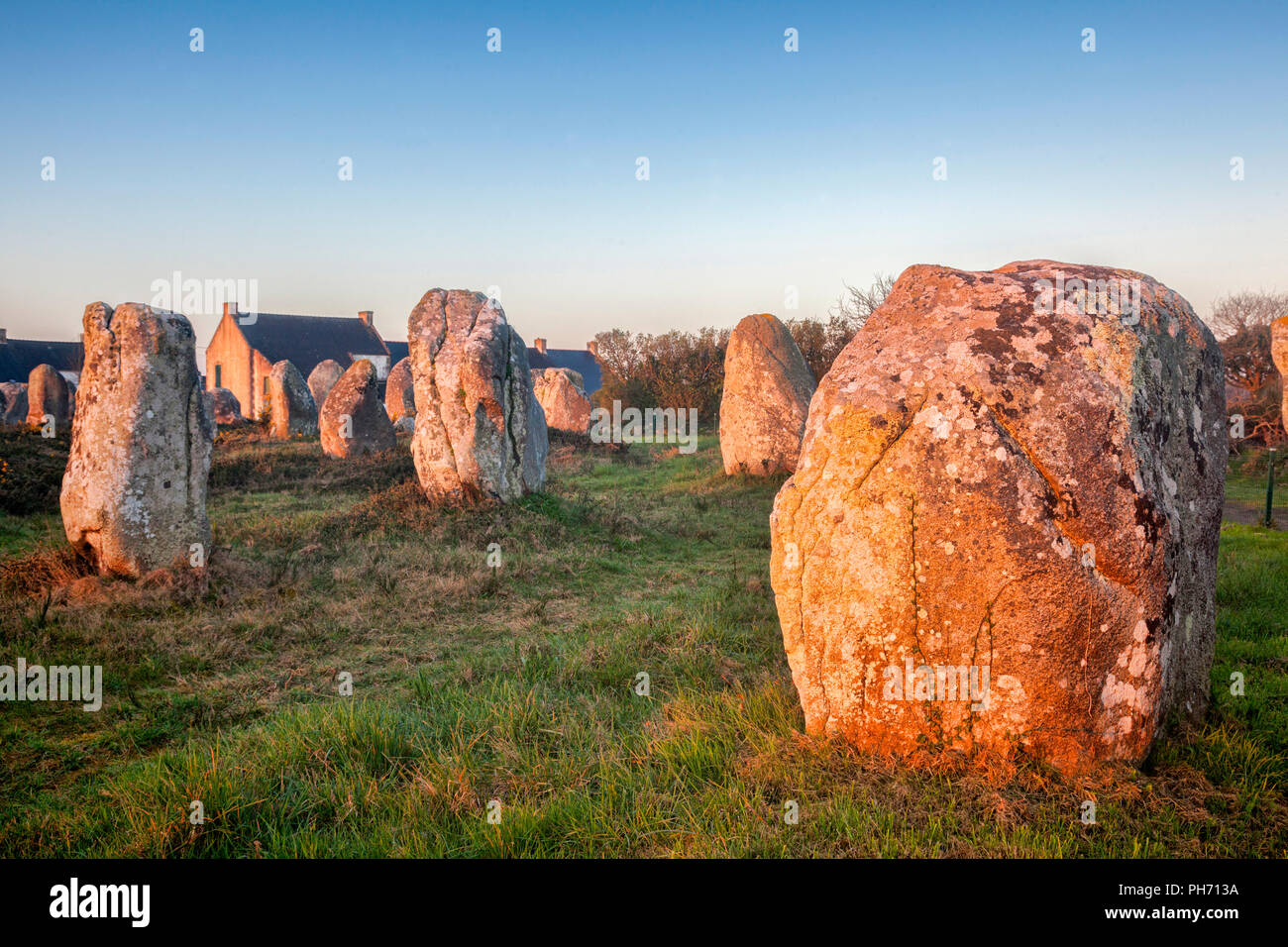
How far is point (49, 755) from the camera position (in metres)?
4.16

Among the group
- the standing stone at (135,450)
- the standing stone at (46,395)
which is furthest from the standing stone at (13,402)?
the standing stone at (135,450)

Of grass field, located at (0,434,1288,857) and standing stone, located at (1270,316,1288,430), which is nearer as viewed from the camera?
grass field, located at (0,434,1288,857)

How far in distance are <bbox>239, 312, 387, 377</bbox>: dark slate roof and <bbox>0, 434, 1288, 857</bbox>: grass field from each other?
39537 mm

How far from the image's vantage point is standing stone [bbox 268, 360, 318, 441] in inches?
893

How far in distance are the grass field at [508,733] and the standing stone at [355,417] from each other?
29.3 feet

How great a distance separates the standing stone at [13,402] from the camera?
96.4 ft

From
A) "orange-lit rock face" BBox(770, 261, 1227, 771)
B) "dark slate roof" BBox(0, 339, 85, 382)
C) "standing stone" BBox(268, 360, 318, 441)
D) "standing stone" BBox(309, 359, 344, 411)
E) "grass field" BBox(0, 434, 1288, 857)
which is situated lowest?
"grass field" BBox(0, 434, 1288, 857)

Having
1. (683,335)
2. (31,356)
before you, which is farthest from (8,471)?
(31,356)

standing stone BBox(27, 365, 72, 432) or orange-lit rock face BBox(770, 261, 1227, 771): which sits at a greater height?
standing stone BBox(27, 365, 72, 432)

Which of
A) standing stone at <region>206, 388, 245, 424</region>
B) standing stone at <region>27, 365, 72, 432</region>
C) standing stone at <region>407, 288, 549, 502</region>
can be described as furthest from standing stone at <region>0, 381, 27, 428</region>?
standing stone at <region>407, 288, 549, 502</region>

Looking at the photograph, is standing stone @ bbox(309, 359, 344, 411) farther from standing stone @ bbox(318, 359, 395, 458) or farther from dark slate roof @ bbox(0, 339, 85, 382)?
dark slate roof @ bbox(0, 339, 85, 382)

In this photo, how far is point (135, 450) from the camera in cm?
710

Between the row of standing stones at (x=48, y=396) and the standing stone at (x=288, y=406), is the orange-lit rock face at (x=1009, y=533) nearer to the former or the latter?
the standing stone at (x=288, y=406)
